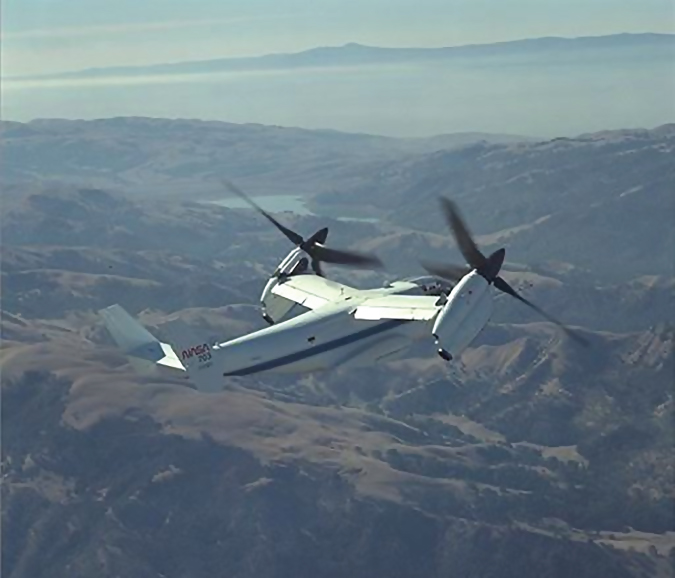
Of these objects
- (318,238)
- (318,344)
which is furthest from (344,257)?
(318,344)

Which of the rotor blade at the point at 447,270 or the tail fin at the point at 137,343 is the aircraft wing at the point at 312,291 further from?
the tail fin at the point at 137,343

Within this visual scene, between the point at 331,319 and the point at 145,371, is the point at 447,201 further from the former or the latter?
the point at 145,371

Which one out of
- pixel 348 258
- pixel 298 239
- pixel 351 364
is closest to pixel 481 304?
pixel 351 364

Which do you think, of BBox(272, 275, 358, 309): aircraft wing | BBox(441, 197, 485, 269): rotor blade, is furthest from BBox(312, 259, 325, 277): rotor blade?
BBox(441, 197, 485, 269): rotor blade

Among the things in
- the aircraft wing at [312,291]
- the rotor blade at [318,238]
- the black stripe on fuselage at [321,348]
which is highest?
the rotor blade at [318,238]

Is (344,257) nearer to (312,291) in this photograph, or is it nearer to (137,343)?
(312,291)

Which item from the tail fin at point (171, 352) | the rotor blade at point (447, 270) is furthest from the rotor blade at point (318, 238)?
the tail fin at point (171, 352)

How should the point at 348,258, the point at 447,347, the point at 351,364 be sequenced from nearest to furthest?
the point at 447,347 < the point at 351,364 < the point at 348,258
